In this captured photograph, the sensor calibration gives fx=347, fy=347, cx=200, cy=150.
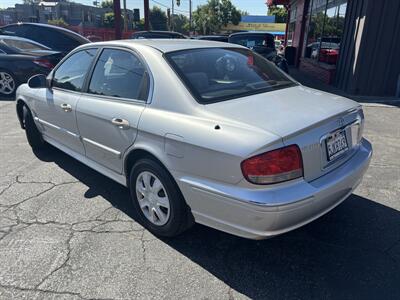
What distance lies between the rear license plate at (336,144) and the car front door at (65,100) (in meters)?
2.50

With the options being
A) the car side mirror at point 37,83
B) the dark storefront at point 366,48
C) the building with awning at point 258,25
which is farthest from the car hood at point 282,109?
the building with awning at point 258,25

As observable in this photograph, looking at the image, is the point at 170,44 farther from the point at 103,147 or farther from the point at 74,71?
the point at 74,71

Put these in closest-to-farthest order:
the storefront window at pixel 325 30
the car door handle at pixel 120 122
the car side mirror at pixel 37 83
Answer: the car door handle at pixel 120 122 → the car side mirror at pixel 37 83 → the storefront window at pixel 325 30

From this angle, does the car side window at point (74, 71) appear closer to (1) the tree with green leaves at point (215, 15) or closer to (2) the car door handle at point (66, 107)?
(2) the car door handle at point (66, 107)

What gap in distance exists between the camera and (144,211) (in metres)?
3.09

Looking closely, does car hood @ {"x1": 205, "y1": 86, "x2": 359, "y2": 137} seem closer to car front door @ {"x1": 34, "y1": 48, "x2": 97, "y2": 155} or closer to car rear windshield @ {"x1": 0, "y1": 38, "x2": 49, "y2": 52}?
car front door @ {"x1": 34, "y1": 48, "x2": 97, "y2": 155}

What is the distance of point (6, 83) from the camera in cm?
877

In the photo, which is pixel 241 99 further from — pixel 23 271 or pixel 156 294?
pixel 23 271

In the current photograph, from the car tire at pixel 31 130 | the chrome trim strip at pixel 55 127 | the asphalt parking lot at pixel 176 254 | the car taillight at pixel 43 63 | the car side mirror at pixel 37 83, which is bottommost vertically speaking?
the asphalt parking lot at pixel 176 254

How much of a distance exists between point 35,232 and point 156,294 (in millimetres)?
1402

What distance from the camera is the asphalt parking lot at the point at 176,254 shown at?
2.42 metres

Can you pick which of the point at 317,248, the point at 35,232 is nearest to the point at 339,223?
the point at 317,248

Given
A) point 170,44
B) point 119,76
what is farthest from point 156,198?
point 170,44

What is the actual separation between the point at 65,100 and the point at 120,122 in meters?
1.17
